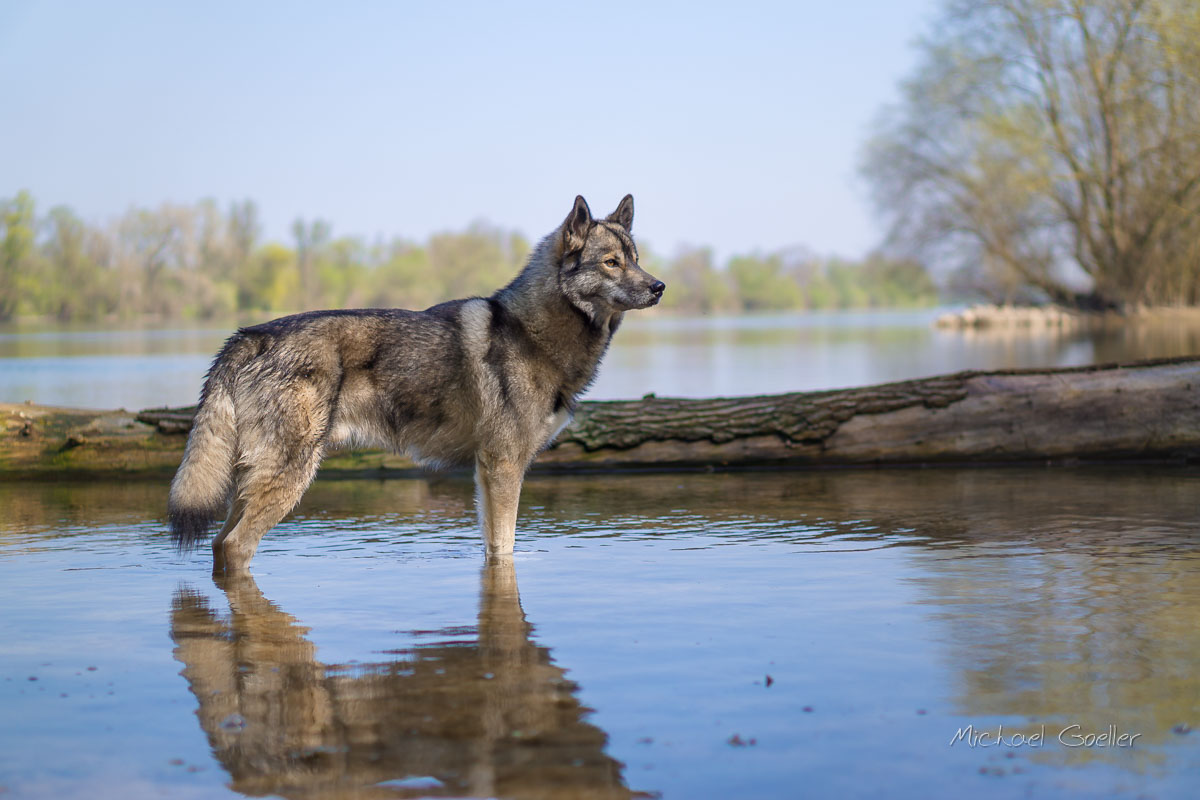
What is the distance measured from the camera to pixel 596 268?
7926 mm

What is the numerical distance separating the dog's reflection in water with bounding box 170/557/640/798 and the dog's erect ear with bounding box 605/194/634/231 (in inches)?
140

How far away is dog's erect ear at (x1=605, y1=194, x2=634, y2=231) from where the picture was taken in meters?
8.27

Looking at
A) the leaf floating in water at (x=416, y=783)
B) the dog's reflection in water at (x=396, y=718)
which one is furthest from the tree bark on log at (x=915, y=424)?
the leaf floating in water at (x=416, y=783)

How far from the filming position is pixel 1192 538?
7.78 meters

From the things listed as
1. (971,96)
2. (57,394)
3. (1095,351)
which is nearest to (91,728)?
(57,394)

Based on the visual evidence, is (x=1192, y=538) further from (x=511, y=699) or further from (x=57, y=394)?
(x=57, y=394)

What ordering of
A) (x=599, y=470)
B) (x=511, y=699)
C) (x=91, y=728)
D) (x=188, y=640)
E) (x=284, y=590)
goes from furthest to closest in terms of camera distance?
(x=599, y=470)
(x=284, y=590)
(x=188, y=640)
(x=511, y=699)
(x=91, y=728)

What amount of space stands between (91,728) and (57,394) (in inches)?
870

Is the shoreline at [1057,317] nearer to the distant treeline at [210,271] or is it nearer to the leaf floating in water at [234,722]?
the distant treeline at [210,271]

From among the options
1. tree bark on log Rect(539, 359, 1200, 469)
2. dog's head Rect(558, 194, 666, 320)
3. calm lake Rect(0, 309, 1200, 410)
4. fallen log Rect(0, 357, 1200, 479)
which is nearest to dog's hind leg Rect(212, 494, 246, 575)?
dog's head Rect(558, 194, 666, 320)

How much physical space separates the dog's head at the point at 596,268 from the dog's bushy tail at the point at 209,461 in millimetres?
2399

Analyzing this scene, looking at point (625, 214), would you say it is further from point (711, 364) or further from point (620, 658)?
point (711, 364)

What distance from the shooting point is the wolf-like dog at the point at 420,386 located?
24.0ft

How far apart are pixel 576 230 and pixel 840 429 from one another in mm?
5191
